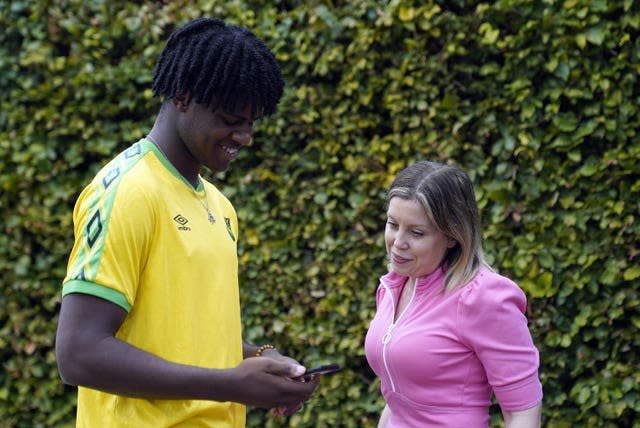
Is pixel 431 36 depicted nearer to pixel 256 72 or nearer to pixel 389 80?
pixel 389 80

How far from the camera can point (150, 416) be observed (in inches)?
85.6

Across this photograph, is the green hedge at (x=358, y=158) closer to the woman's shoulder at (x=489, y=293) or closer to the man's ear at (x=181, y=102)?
the woman's shoulder at (x=489, y=293)

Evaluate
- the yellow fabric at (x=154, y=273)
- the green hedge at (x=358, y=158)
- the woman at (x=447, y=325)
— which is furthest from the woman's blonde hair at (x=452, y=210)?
the green hedge at (x=358, y=158)

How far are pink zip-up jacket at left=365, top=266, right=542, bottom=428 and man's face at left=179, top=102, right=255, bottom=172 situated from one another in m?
0.92

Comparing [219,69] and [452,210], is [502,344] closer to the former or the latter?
[452,210]

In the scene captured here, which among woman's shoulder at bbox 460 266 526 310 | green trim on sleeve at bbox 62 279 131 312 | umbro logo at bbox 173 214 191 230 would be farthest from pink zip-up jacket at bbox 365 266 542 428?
green trim on sleeve at bbox 62 279 131 312

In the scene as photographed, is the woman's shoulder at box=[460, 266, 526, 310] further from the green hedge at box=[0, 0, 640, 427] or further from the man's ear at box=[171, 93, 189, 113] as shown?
the green hedge at box=[0, 0, 640, 427]

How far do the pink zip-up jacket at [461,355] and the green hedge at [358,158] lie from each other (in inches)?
58.2

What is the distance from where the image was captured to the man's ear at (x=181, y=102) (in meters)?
2.31

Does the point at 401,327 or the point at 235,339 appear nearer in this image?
the point at 235,339

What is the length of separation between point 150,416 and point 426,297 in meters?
1.11

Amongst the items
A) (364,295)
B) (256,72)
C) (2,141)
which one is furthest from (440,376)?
(2,141)

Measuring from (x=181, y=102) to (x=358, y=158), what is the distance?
235 centimetres

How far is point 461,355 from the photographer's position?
8.74 feet
